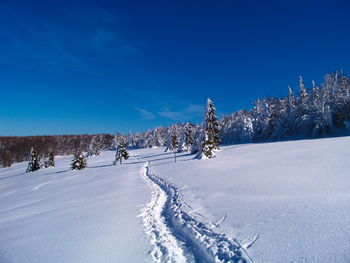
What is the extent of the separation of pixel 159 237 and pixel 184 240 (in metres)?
1.03

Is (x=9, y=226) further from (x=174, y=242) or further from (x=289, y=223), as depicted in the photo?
(x=289, y=223)

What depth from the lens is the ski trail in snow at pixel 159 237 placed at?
6570 millimetres

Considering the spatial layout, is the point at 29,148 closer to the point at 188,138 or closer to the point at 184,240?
the point at 188,138

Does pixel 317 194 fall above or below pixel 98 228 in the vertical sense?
above

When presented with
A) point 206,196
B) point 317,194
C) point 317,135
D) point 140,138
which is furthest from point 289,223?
point 140,138

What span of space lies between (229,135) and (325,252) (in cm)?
8483

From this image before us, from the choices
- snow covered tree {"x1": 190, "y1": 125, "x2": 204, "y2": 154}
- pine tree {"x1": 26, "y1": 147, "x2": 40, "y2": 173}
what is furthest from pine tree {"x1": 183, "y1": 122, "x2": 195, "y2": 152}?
pine tree {"x1": 26, "y1": 147, "x2": 40, "y2": 173}

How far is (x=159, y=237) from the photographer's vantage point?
8.16 meters

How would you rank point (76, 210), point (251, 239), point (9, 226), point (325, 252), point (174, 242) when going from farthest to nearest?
point (76, 210) → point (9, 226) → point (174, 242) → point (251, 239) → point (325, 252)

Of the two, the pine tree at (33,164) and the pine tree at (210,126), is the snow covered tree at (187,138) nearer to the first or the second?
the pine tree at (210,126)

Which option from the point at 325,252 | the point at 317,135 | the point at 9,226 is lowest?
the point at 9,226

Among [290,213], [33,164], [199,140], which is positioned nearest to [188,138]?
[199,140]

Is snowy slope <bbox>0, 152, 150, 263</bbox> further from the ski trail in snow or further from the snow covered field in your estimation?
the ski trail in snow

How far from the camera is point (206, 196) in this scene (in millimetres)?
12938
